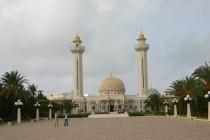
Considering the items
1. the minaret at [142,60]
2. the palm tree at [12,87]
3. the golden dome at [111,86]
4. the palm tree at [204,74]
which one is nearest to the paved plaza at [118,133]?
the palm tree at [204,74]

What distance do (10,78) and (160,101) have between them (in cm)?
4261

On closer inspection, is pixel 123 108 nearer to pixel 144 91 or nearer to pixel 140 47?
pixel 144 91

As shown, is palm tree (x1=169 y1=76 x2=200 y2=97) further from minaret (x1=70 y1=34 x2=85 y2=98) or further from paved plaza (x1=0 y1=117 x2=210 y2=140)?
minaret (x1=70 y1=34 x2=85 y2=98)

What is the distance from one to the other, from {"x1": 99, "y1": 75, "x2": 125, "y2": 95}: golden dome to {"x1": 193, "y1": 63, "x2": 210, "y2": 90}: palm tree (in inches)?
3389

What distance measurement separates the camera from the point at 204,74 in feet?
148

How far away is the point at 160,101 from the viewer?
91.8 m

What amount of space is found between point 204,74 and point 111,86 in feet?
291

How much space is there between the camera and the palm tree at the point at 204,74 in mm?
44594

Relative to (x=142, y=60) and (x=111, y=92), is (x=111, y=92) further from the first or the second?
(x=142, y=60)

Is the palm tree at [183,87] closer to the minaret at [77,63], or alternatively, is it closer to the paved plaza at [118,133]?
the paved plaza at [118,133]

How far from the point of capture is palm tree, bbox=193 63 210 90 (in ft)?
146

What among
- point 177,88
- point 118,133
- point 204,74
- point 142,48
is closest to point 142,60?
point 142,48

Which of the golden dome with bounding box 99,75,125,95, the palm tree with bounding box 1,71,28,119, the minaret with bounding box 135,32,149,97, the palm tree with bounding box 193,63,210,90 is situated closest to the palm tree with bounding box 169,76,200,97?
the palm tree with bounding box 193,63,210,90

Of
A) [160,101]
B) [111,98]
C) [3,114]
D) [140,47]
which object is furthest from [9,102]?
[111,98]
